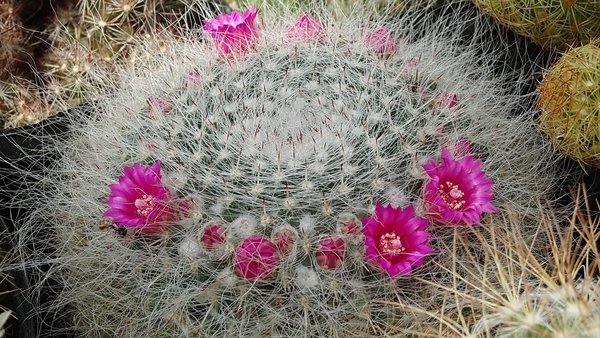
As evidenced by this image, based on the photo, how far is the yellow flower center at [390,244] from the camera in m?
0.97

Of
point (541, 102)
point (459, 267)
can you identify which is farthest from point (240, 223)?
point (541, 102)

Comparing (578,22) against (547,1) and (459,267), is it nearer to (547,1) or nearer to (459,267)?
(547,1)

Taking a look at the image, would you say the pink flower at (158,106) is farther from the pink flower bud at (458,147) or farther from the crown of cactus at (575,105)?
the crown of cactus at (575,105)

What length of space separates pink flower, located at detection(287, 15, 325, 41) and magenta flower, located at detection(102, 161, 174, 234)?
1.61 ft

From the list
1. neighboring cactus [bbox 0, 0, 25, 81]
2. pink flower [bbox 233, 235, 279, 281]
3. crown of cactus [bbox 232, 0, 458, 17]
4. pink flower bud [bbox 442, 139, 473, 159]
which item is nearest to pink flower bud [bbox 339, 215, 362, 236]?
pink flower [bbox 233, 235, 279, 281]

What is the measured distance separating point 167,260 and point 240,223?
15 centimetres

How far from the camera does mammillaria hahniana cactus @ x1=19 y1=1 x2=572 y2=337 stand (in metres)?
0.99

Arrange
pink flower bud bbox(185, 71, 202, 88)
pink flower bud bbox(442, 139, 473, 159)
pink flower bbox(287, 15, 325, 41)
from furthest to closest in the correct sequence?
pink flower bbox(287, 15, 325, 41)
pink flower bud bbox(185, 71, 202, 88)
pink flower bud bbox(442, 139, 473, 159)

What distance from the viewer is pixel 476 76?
1.49 m

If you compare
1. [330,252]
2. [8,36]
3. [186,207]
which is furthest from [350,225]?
[8,36]

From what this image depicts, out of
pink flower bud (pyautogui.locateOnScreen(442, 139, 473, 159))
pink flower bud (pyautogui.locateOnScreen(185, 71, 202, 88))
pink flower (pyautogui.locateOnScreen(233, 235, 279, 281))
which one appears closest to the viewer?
pink flower (pyautogui.locateOnScreen(233, 235, 279, 281))

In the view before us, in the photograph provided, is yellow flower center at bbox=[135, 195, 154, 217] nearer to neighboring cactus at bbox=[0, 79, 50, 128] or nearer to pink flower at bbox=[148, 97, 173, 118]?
pink flower at bbox=[148, 97, 173, 118]

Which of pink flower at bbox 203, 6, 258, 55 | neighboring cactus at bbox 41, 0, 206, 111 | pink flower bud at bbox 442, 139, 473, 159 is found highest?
pink flower at bbox 203, 6, 258, 55

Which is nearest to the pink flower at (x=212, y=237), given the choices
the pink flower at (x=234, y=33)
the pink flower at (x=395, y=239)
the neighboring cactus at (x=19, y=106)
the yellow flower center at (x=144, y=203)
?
the yellow flower center at (x=144, y=203)
